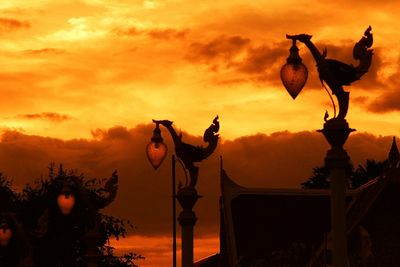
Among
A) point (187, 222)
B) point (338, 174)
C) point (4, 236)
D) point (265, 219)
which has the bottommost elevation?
point (338, 174)

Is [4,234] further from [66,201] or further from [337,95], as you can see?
[337,95]

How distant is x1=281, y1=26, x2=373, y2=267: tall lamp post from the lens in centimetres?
2319

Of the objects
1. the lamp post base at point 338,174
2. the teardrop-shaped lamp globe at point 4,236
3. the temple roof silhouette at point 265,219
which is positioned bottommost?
the lamp post base at point 338,174

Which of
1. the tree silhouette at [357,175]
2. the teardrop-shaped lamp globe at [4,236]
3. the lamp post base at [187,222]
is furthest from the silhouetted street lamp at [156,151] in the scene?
the tree silhouette at [357,175]

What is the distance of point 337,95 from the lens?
77.9ft

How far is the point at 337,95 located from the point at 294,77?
848 millimetres

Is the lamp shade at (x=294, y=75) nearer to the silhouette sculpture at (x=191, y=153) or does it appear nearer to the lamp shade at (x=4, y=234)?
the silhouette sculpture at (x=191, y=153)

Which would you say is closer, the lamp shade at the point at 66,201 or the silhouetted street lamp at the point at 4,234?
the lamp shade at the point at 66,201

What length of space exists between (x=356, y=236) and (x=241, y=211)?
36187mm

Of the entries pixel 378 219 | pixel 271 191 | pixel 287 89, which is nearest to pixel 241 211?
pixel 271 191

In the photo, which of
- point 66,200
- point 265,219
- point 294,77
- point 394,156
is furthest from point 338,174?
point 265,219

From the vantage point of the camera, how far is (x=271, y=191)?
241ft

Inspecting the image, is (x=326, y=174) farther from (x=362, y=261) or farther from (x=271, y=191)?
(x=362, y=261)

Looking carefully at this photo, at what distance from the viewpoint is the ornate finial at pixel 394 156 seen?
4128 cm
